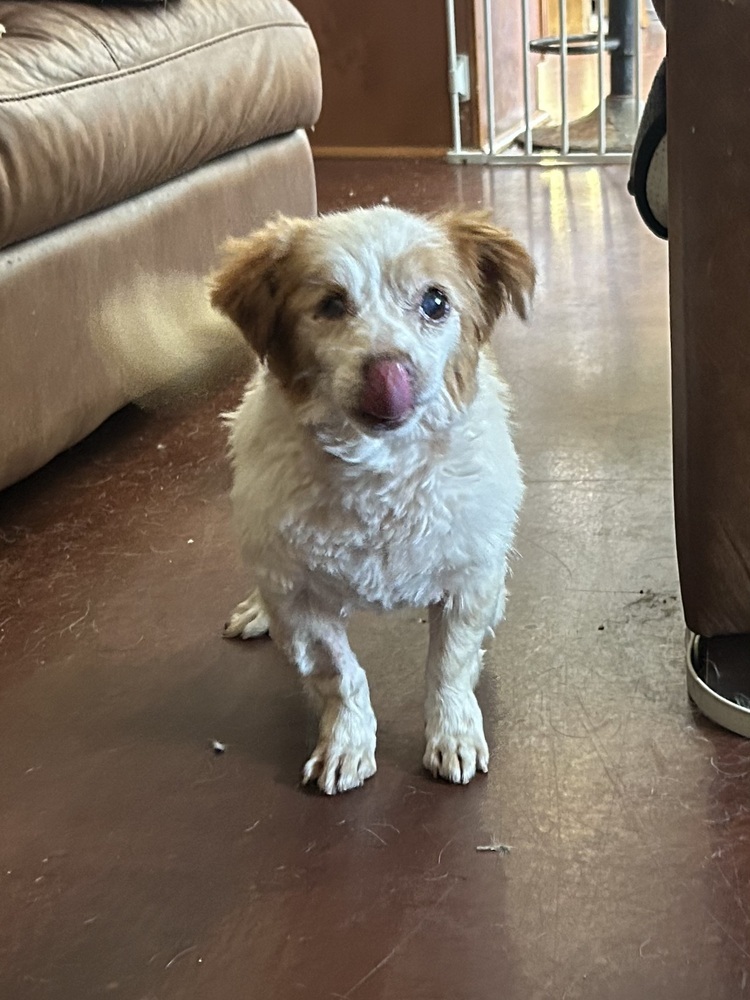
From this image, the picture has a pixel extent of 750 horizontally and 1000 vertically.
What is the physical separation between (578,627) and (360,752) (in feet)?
1.14

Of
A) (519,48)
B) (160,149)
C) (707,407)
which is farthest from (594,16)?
(707,407)

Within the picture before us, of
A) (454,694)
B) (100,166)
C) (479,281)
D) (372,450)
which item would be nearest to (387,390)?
(372,450)

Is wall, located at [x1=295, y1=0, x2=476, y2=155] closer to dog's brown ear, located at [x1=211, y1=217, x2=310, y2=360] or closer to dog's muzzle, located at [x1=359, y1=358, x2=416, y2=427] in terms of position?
dog's brown ear, located at [x1=211, y1=217, x2=310, y2=360]

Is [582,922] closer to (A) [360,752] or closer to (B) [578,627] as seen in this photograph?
(A) [360,752]

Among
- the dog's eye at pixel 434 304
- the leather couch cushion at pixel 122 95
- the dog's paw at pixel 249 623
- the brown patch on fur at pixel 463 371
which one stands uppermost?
Result: the leather couch cushion at pixel 122 95

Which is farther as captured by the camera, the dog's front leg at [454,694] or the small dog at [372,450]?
the dog's front leg at [454,694]

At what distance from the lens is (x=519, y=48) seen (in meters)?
4.42

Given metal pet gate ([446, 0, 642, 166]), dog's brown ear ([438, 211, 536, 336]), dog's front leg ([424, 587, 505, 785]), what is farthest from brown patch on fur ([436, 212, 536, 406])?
metal pet gate ([446, 0, 642, 166])

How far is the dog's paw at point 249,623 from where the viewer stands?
4.62 feet

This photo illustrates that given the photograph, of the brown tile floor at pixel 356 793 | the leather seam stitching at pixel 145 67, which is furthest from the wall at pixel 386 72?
the brown tile floor at pixel 356 793

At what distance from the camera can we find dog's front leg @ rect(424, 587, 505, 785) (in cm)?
115

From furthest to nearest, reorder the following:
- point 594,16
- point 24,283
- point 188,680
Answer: point 594,16 < point 24,283 < point 188,680

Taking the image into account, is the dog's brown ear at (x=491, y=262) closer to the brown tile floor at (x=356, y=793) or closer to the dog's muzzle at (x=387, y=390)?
the dog's muzzle at (x=387, y=390)

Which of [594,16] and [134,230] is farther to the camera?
[594,16]
